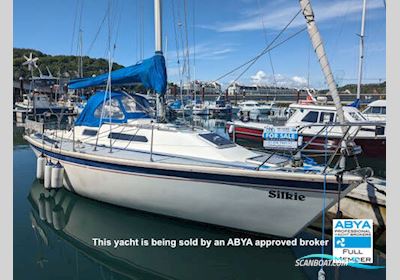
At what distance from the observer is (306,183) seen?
5.45 m

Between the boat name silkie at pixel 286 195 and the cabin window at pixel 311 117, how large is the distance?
1056 cm

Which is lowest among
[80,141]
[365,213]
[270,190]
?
[365,213]

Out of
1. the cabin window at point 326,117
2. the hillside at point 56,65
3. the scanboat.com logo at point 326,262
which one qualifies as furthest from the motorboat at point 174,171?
the hillside at point 56,65

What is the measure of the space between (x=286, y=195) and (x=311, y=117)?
10712 mm

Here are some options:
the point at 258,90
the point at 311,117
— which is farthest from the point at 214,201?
the point at 258,90

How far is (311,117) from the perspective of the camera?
1542 centimetres

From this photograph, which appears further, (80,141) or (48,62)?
(48,62)

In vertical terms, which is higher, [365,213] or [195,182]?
[195,182]

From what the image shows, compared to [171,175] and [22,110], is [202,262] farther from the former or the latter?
[22,110]

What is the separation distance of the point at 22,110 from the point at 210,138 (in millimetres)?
36022

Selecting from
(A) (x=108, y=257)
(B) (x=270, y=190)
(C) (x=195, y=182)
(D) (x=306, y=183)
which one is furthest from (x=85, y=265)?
(D) (x=306, y=183)

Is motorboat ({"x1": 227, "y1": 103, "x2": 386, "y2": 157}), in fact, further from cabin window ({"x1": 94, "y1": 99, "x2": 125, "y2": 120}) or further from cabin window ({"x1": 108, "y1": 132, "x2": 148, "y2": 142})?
cabin window ({"x1": 108, "y1": 132, "x2": 148, "y2": 142})

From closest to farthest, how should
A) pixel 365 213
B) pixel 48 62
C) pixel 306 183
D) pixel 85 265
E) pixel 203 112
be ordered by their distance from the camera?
1. pixel 306 183
2. pixel 85 265
3. pixel 365 213
4. pixel 203 112
5. pixel 48 62

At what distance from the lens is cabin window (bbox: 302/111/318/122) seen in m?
15.3
